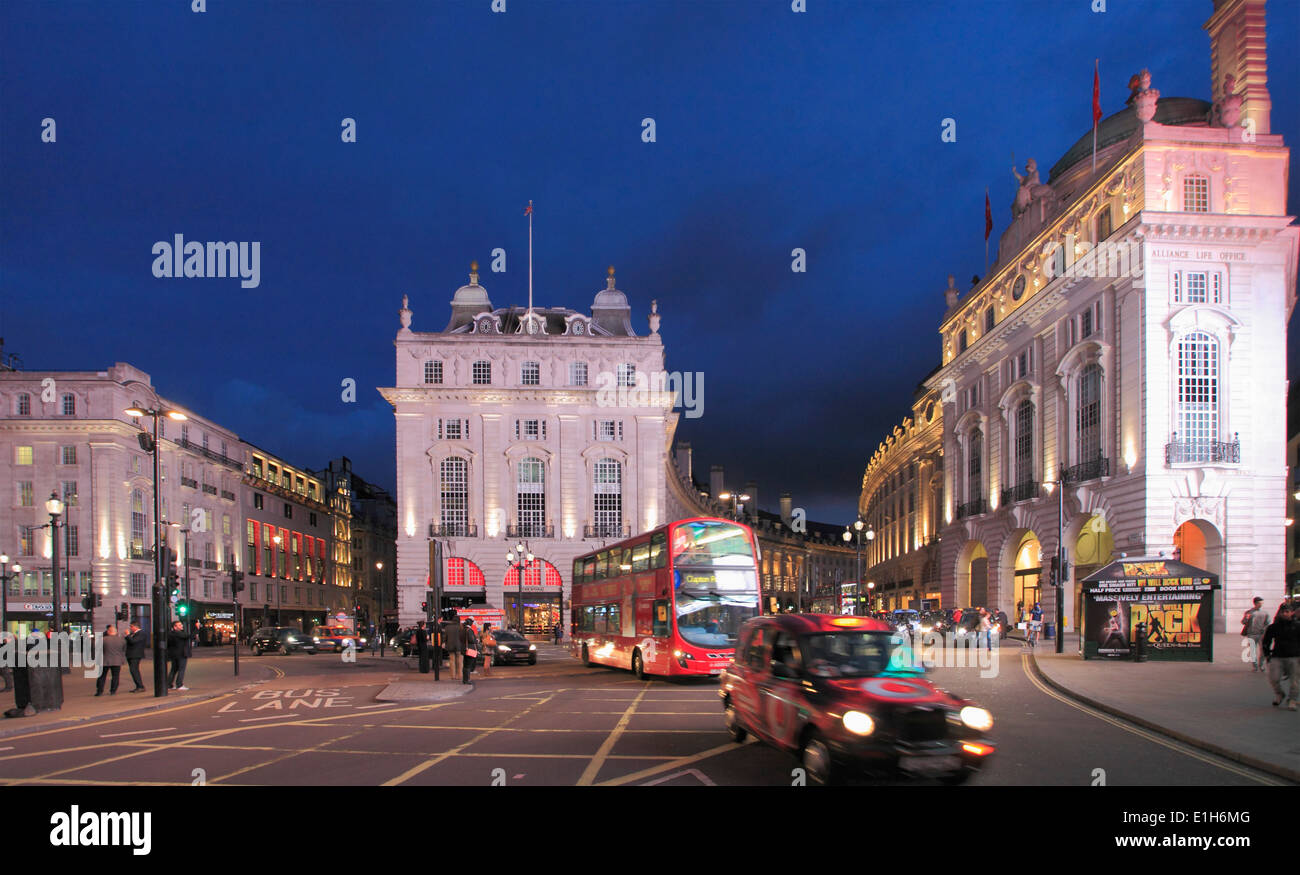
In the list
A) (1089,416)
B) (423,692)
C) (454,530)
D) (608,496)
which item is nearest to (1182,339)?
(1089,416)

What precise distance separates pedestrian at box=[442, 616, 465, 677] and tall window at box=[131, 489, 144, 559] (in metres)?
45.6

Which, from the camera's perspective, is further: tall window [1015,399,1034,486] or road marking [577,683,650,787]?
tall window [1015,399,1034,486]

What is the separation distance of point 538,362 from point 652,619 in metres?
A: 47.3

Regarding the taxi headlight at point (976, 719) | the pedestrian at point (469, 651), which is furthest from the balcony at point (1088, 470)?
the taxi headlight at point (976, 719)

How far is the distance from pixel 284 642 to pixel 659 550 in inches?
1240

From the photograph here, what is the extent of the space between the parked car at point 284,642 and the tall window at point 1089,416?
3872 centimetres

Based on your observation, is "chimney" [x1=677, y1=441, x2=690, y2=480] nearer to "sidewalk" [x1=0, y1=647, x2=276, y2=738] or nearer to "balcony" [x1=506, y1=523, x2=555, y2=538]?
"balcony" [x1=506, y1=523, x2=555, y2=538]

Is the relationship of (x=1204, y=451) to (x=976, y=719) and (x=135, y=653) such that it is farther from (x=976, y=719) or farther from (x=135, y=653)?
(x=135, y=653)

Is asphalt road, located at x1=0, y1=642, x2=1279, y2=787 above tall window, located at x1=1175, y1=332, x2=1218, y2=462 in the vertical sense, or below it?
below

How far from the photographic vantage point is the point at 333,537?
9731 centimetres

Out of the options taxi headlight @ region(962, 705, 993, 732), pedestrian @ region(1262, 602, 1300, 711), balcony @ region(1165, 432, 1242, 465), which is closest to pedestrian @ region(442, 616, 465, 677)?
taxi headlight @ region(962, 705, 993, 732)

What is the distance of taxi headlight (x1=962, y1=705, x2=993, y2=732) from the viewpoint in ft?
29.3

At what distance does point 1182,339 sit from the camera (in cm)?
3550

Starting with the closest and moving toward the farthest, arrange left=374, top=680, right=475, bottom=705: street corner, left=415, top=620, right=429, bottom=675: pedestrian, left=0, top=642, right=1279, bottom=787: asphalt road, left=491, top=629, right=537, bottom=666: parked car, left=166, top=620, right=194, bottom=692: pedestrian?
left=0, top=642, right=1279, bottom=787: asphalt road, left=374, top=680, right=475, bottom=705: street corner, left=166, top=620, right=194, bottom=692: pedestrian, left=415, top=620, right=429, bottom=675: pedestrian, left=491, top=629, right=537, bottom=666: parked car
